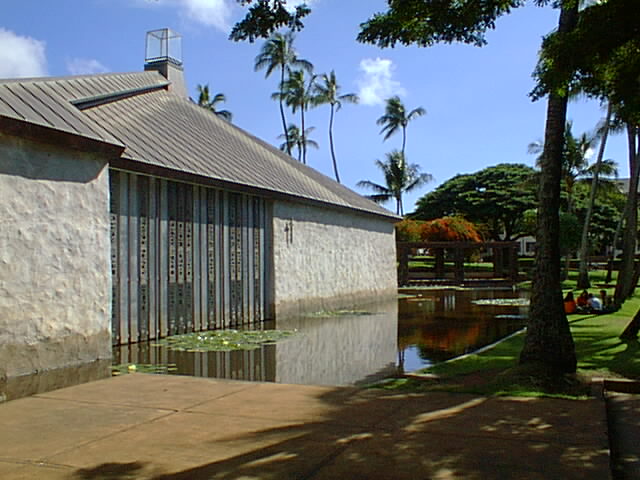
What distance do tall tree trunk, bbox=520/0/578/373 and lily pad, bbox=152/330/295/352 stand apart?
5.19 m

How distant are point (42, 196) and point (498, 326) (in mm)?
11474

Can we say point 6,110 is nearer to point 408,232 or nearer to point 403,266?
point 403,266

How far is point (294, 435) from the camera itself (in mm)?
5434

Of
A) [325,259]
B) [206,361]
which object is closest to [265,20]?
[206,361]

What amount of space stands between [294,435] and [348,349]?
659cm

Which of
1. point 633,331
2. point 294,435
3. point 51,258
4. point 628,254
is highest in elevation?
point 628,254

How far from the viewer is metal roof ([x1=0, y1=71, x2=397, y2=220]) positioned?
A: 870 centimetres

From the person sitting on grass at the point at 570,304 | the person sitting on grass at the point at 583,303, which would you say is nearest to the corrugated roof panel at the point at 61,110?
the person sitting on grass at the point at 570,304

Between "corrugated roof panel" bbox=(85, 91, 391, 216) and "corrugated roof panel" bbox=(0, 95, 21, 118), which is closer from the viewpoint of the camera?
"corrugated roof panel" bbox=(0, 95, 21, 118)

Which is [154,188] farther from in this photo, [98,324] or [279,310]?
[279,310]

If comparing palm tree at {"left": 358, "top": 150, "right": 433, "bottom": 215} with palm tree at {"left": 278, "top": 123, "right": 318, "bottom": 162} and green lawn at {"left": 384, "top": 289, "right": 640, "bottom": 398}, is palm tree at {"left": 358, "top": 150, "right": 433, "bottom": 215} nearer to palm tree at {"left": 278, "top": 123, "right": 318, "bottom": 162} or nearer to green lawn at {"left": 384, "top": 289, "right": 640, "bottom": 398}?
palm tree at {"left": 278, "top": 123, "right": 318, "bottom": 162}

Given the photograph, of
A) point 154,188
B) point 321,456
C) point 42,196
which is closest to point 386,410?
point 321,456

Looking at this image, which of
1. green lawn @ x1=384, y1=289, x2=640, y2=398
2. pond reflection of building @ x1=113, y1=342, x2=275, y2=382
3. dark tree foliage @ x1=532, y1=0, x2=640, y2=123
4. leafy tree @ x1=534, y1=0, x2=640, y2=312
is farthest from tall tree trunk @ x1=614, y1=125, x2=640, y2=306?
pond reflection of building @ x1=113, y1=342, x2=275, y2=382

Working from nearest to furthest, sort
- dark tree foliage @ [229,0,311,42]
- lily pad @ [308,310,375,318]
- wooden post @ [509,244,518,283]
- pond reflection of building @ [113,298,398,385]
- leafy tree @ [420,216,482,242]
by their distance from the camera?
dark tree foliage @ [229,0,311,42]
pond reflection of building @ [113,298,398,385]
lily pad @ [308,310,375,318]
wooden post @ [509,244,518,283]
leafy tree @ [420,216,482,242]
